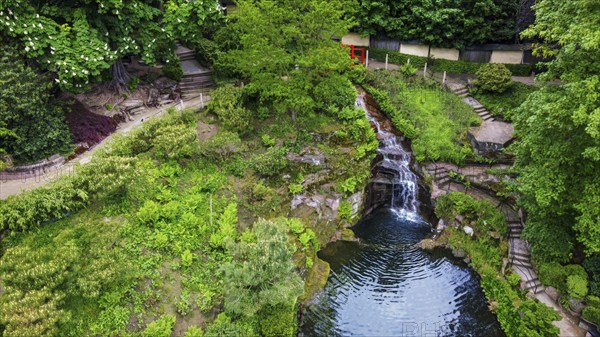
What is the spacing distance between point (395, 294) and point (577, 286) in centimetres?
813

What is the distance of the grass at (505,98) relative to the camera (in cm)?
2952

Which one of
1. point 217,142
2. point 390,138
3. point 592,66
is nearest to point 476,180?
point 390,138

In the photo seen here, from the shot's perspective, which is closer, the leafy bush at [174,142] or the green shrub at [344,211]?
the leafy bush at [174,142]

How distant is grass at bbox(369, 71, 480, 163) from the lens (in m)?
27.7

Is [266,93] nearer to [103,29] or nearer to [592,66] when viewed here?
[103,29]

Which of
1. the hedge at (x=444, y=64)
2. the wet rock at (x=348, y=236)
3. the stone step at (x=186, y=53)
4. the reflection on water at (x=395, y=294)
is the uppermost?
the stone step at (x=186, y=53)

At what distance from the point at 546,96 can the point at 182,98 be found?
74.6 feet

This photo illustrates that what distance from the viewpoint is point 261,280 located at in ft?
Answer: 55.5

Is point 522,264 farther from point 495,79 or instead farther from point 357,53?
point 357,53

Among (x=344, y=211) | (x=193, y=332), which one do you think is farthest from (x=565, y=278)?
(x=193, y=332)

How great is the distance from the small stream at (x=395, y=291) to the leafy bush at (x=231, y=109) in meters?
9.34

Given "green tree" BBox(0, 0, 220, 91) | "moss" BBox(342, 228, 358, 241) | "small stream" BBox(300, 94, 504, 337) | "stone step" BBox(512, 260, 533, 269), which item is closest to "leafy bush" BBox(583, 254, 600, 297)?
"stone step" BBox(512, 260, 533, 269)

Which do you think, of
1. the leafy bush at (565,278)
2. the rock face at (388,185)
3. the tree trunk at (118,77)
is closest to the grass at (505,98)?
the rock face at (388,185)

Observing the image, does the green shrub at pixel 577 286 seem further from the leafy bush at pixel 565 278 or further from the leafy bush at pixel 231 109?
the leafy bush at pixel 231 109
